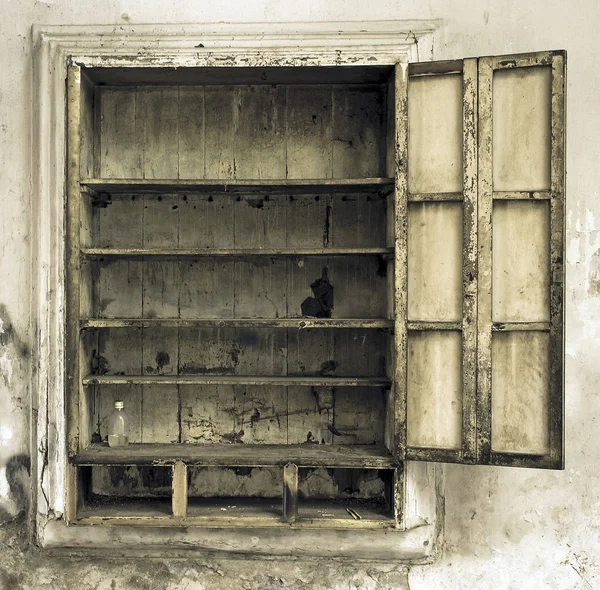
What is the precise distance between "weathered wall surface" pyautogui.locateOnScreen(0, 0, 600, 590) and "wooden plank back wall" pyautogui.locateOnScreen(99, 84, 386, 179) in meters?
0.29

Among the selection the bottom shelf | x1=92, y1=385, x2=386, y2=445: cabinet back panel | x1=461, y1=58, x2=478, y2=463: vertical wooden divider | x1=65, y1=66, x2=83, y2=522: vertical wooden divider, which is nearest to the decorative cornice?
x1=65, y1=66, x2=83, y2=522: vertical wooden divider

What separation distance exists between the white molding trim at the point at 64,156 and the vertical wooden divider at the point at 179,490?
43cm

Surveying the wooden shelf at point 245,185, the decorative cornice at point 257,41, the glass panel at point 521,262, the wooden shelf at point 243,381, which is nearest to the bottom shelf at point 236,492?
the wooden shelf at point 243,381

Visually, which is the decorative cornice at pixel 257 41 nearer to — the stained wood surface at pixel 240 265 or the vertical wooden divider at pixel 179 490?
the stained wood surface at pixel 240 265

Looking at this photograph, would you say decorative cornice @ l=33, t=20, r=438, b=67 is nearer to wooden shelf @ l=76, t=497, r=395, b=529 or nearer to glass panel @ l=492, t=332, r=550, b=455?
glass panel @ l=492, t=332, r=550, b=455

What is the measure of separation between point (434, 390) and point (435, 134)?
0.90 metres

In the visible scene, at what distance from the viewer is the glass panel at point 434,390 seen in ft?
5.96

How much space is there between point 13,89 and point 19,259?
69 cm

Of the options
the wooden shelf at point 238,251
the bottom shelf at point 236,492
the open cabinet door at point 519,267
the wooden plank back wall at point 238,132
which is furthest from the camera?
the wooden plank back wall at point 238,132

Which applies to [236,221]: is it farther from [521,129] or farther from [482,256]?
[521,129]

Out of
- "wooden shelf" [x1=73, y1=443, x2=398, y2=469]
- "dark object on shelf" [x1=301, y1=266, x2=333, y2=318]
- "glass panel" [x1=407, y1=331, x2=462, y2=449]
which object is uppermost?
"dark object on shelf" [x1=301, y1=266, x2=333, y2=318]

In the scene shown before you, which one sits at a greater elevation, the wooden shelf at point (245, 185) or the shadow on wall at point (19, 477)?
the wooden shelf at point (245, 185)

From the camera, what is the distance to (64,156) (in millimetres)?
2062

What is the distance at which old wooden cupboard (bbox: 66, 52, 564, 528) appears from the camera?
1.79 meters
